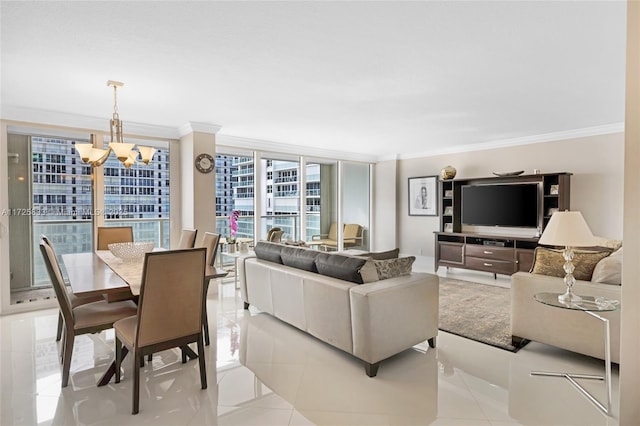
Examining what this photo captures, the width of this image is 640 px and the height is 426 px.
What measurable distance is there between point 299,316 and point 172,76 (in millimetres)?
2422

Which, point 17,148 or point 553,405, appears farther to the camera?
point 17,148

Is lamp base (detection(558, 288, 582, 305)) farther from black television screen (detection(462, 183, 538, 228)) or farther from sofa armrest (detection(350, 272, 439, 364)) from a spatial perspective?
black television screen (detection(462, 183, 538, 228))

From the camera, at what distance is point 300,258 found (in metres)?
3.47

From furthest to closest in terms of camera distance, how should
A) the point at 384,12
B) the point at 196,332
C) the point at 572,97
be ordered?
the point at 572,97, the point at 196,332, the point at 384,12

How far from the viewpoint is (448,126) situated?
5074 mm

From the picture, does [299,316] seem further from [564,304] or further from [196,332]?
[564,304]

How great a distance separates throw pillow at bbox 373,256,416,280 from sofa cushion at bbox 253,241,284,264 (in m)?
1.22

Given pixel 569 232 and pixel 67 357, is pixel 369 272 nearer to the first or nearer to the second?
pixel 569 232

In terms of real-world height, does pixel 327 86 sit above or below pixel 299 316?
above

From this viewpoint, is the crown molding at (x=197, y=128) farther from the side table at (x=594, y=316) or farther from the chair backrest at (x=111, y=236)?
the side table at (x=594, y=316)

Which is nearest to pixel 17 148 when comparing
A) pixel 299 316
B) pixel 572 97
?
pixel 299 316

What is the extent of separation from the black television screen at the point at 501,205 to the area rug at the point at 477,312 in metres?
1.32

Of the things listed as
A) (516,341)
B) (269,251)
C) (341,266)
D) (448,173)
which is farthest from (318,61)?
(448,173)

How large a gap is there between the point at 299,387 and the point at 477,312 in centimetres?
249
